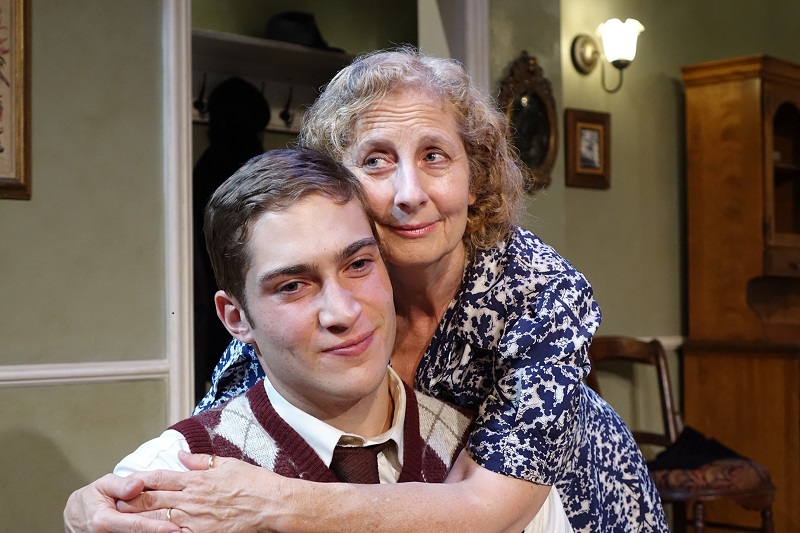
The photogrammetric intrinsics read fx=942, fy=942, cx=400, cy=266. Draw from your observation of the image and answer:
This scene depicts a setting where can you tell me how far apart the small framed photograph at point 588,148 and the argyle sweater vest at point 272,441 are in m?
3.24

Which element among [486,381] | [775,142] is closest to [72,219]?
[486,381]

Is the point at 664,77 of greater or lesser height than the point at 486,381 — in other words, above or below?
above

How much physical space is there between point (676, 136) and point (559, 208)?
54.7 inches

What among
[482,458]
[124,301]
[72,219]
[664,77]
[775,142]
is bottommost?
[482,458]

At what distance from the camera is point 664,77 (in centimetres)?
519

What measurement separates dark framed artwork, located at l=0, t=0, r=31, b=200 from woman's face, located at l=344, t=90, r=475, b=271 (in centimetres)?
172

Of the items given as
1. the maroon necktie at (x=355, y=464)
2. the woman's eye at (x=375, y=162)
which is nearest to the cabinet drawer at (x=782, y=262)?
the woman's eye at (x=375, y=162)

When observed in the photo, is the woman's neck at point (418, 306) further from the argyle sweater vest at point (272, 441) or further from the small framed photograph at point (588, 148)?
the small framed photograph at point (588, 148)

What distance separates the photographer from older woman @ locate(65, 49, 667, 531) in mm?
1324

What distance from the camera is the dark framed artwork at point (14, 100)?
9.64 feet

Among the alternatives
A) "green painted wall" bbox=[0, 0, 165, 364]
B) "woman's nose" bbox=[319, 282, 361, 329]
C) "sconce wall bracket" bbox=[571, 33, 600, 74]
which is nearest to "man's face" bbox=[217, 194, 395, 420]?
"woman's nose" bbox=[319, 282, 361, 329]

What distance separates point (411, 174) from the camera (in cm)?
154

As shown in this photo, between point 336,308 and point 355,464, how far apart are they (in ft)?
0.91

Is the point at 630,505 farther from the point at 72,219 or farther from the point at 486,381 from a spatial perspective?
the point at 72,219
